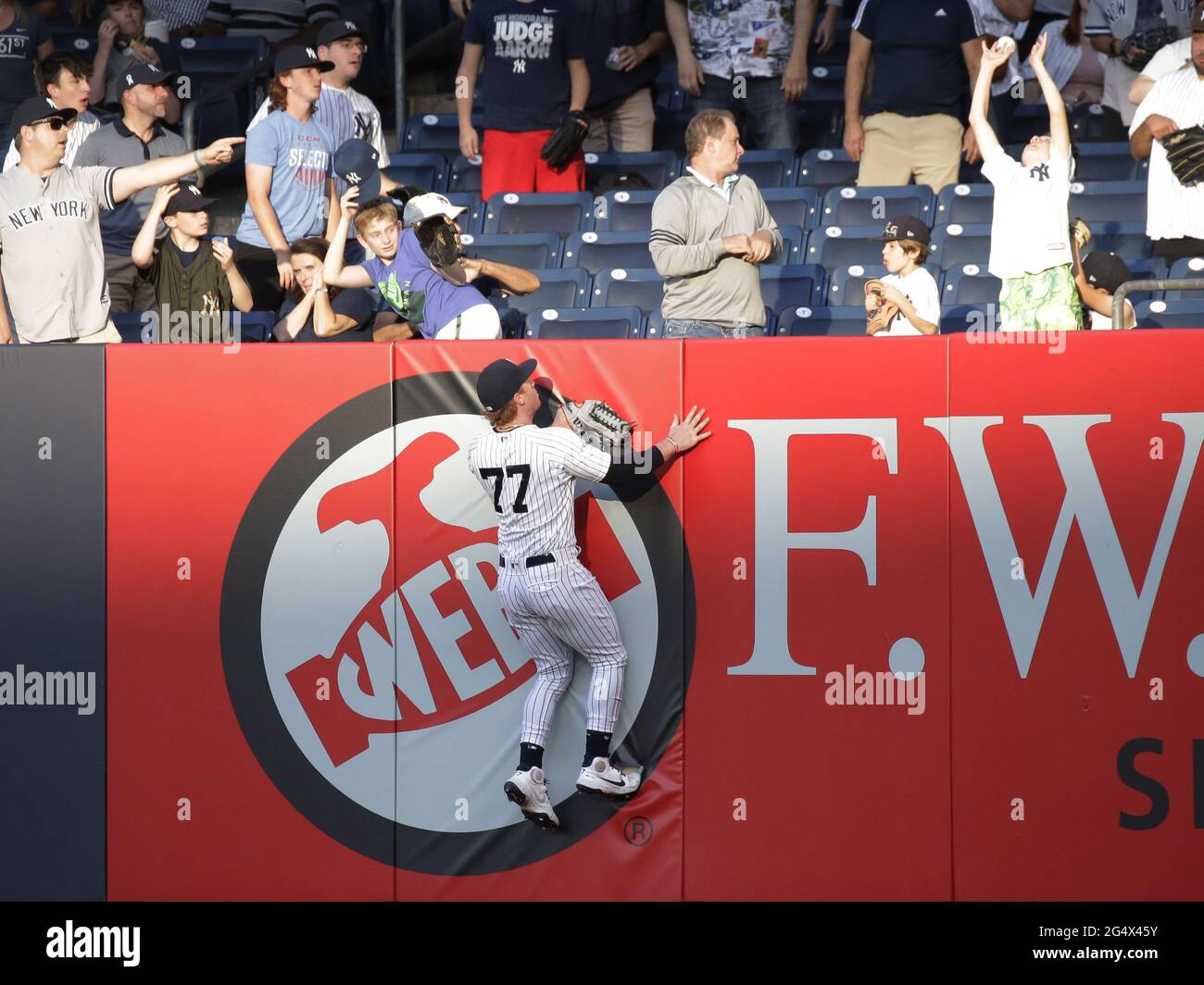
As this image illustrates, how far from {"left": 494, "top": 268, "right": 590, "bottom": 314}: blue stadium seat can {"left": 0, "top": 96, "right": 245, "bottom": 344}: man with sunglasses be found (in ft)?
7.04

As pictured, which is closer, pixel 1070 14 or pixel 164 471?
pixel 164 471

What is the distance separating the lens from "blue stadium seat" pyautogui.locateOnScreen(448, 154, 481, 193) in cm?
1108

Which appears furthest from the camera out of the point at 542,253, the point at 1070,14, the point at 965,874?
the point at 1070,14

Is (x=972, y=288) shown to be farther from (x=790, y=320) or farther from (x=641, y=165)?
(x=641, y=165)

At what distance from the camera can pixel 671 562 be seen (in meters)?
7.09

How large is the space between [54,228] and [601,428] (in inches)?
118

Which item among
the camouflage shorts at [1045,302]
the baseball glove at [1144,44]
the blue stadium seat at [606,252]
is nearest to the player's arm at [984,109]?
the camouflage shorts at [1045,302]

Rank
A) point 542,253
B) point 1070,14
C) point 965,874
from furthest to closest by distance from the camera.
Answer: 1. point 1070,14
2. point 542,253
3. point 965,874

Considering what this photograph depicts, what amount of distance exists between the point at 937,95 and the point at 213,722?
580cm

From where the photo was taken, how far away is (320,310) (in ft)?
27.5

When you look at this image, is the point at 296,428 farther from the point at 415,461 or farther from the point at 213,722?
the point at 213,722

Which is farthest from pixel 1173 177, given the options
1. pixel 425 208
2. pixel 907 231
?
pixel 425 208

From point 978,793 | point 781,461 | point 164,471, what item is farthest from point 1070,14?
point 164,471
